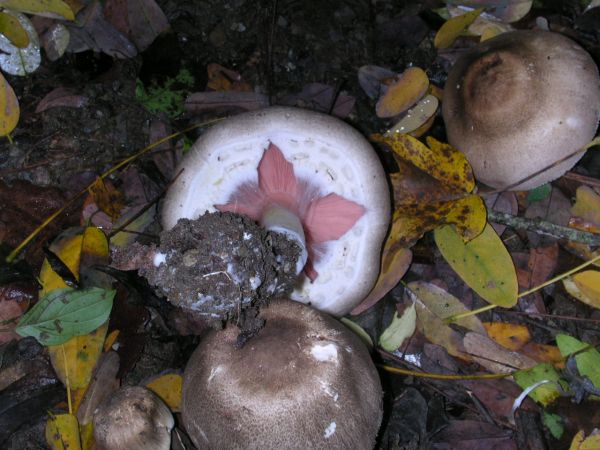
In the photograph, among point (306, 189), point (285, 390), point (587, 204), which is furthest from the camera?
point (587, 204)

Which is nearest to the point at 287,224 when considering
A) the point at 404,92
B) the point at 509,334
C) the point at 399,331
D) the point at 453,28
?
the point at 399,331

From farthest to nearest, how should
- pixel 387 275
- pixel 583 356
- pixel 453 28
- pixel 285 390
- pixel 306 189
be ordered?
pixel 453 28 → pixel 387 275 → pixel 583 356 → pixel 306 189 → pixel 285 390

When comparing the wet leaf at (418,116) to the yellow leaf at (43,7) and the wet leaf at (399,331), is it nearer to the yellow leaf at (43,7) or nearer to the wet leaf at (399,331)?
the wet leaf at (399,331)

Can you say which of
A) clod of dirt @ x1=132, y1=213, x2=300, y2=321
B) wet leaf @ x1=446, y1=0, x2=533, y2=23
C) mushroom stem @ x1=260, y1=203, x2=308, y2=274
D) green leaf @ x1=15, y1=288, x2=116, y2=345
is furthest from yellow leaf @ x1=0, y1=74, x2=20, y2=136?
wet leaf @ x1=446, y1=0, x2=533, y2=23

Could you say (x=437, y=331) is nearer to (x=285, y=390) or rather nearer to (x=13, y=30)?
(x=285, y=390)

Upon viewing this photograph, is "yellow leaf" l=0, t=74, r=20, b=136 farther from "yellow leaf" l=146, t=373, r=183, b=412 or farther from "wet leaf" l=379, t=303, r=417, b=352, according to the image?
"wet leaf" l=379, t=303, r=417, b=352

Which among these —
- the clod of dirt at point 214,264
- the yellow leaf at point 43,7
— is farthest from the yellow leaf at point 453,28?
the yellow leaf at point 43,7
